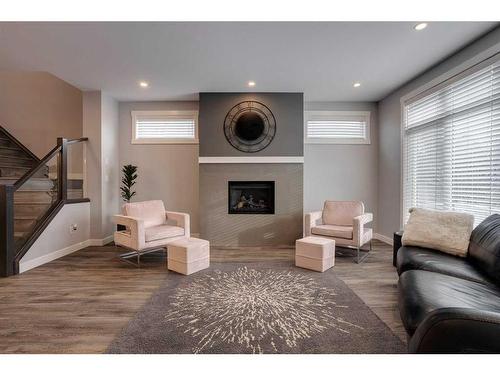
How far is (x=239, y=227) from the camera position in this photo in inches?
183

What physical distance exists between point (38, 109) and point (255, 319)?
621 cm

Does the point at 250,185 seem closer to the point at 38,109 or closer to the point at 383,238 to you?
the point at 383,238

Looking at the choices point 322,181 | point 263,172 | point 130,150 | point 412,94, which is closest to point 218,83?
point 263,172

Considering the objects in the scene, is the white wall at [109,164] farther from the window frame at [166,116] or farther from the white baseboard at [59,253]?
the window frame at [166,116]

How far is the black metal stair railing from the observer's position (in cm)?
304

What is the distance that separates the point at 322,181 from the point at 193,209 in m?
2.81

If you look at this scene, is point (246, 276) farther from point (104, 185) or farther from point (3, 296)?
point (104, 185)

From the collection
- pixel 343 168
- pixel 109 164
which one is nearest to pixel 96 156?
pixel 109 164

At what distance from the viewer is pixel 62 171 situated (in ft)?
13.3

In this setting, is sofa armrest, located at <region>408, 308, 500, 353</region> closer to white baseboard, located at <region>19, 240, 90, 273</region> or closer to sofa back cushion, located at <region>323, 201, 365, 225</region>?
sofa back cushion, located at <region>323, 201, 365, 225</region>

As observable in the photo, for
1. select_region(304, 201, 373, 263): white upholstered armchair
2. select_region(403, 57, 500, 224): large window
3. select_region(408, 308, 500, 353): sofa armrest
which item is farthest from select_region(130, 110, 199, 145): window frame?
select_region(408, 308, 500, 353): sofa armrest

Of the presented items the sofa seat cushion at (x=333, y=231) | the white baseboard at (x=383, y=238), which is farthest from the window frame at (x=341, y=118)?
the sofa seat cushion at (x=333, y=231)

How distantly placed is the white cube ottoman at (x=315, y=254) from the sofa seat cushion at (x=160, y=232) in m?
1.86

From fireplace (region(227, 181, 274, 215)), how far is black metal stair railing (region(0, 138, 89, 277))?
2.74m
